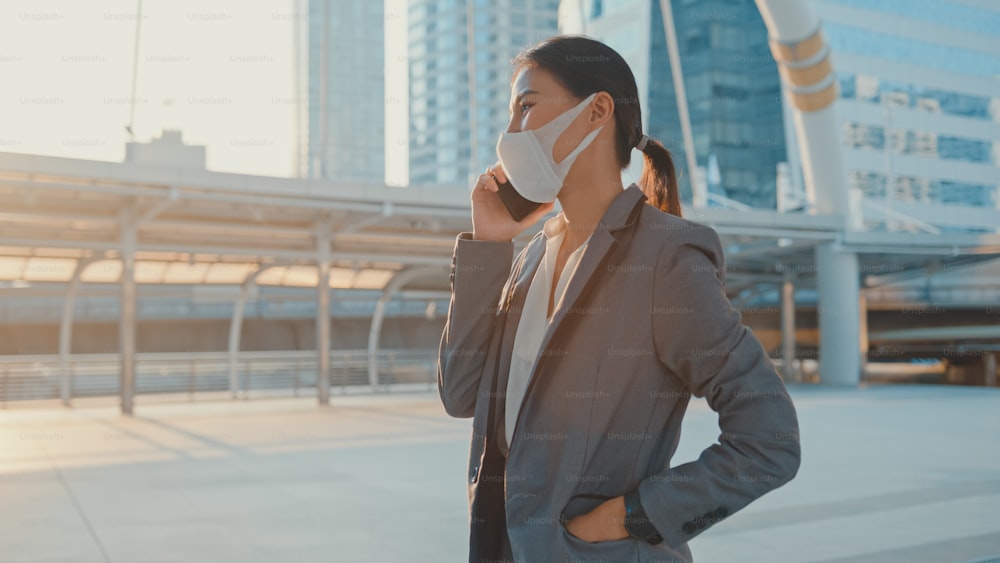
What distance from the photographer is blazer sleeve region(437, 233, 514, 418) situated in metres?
1.79

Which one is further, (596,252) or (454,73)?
(454,73)

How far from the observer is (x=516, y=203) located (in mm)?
1813

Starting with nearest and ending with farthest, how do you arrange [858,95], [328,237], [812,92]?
[328,237] → [812,92] → [858,95]

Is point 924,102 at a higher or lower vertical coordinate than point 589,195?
higher

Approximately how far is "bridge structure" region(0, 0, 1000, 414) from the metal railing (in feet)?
1.57

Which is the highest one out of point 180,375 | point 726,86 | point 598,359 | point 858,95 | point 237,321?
point 726,86

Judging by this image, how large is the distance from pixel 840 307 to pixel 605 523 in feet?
67.5

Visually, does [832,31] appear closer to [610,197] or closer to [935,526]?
[935,526]

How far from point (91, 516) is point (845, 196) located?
18.6 m

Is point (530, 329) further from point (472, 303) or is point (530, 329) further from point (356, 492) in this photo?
point (356, 492)

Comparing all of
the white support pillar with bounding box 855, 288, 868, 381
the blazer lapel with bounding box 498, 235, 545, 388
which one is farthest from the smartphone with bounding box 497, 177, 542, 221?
the white support pillar with bounding box 855, 288, 868, 381

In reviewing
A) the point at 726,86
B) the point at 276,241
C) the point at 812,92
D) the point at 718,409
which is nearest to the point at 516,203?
the point at 718,409

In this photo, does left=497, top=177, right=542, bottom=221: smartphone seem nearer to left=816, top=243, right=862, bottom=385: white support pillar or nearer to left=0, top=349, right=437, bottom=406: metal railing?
left=0, top=349, right=437, bottom=406: metal railing

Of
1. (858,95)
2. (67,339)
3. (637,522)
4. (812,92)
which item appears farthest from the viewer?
(858,95)
